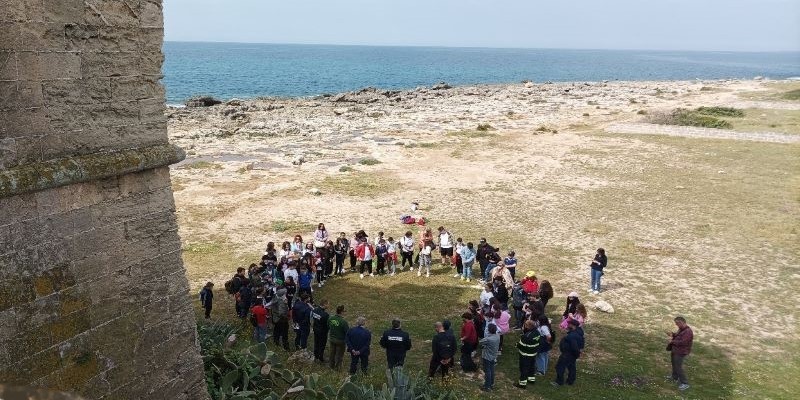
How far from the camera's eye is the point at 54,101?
19.9 ft

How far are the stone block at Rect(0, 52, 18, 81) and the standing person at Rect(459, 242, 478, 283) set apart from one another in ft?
41.0

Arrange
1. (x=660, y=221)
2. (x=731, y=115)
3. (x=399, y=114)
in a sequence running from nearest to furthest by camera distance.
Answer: (x=660, y=221) → (x=731, y=115) → (x=399, y=114)

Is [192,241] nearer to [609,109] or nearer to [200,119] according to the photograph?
[200,119]

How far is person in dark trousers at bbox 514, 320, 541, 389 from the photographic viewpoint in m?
11.2

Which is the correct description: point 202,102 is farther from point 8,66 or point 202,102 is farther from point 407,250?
point 8,66

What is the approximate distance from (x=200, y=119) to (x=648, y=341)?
4538 cm

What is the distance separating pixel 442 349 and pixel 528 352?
162cm

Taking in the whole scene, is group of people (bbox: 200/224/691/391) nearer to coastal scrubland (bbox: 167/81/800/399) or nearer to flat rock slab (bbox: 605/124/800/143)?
coastal scrubland (bbox: 167/81/800/399)

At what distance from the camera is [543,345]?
11773 mm

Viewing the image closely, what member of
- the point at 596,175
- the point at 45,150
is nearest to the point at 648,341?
the point at 45,150

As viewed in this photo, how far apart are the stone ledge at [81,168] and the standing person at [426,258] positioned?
10817mm

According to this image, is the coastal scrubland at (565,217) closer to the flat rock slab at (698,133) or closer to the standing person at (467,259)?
the standing person at (467,259)

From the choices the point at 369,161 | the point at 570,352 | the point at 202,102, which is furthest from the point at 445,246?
the point at 202,102

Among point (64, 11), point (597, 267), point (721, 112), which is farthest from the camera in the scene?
point (721, 112)
